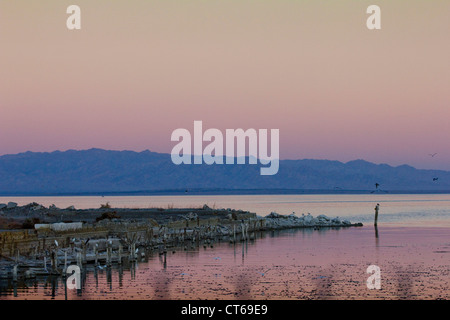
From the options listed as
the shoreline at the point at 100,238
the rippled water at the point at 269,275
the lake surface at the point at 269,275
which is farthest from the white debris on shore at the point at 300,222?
the rippled water at the point at 269,275

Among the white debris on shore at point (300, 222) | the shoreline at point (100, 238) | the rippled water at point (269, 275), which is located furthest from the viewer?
the white debris on shore at point (300, 222)

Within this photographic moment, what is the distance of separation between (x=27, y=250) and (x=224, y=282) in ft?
46.5

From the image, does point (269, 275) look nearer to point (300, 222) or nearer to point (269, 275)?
point (269, 275)

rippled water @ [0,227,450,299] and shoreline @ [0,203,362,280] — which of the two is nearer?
rippled water @ [0,227,450,299]

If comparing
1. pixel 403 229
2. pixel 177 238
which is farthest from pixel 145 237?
pixel 403 229

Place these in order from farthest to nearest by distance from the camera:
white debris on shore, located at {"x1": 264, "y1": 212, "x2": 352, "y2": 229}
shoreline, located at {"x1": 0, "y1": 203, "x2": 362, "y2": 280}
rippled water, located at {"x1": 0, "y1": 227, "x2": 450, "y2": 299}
Result: 1. white debris on shore, located at {"x1": 264, "y1": 212, "x2": 352, "y2": 229}
2. shoreline, located at {"x1": 0, "y1": 203, "x2": 362, "y2": 280}
3. rippled water, located at {"x1": 0, "y1": 227, "x2": 450, "y2": 299}

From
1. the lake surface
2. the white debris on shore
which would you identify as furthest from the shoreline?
the lake surface

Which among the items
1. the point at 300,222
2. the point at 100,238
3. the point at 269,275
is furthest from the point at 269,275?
the point at 300,222

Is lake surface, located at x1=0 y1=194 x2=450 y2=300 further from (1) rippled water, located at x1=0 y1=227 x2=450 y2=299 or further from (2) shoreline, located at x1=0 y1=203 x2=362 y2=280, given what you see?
(2) shoreline, located at x1=0 y1=203 x2=362 y2=280

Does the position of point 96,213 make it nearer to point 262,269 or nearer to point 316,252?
point 316,252

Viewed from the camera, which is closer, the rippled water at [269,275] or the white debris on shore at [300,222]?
the rippled water at [269,275]

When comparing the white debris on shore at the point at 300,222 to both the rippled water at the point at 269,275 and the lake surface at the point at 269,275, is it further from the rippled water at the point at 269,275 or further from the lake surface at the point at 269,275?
the rippled water at the point at 269,275

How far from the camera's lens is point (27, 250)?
45.3 m

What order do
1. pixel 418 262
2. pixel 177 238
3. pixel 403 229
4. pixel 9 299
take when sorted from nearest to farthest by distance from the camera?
pixel 9 299
pixel 418 262
pixel 177 238
pixel 403 229
